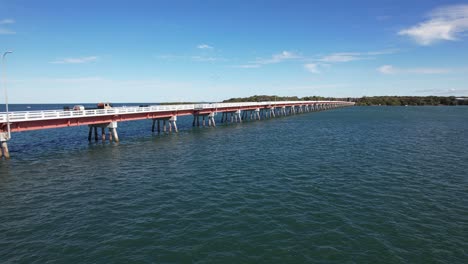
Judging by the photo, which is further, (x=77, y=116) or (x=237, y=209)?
(x=77, y=116)

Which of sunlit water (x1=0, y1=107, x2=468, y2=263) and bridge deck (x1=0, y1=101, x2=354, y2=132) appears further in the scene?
bridge deck (x1=0, y1=101, x2=354, y2=132)

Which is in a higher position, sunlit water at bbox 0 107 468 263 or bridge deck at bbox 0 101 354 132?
bridge deck at bbox 0 101 354 132

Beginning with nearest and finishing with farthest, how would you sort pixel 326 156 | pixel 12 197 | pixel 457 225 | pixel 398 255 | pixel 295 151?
pixel 398 255, pixel 457 225, pixel 12 197, pixel 326 156, pixel 295 151

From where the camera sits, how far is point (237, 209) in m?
16.8

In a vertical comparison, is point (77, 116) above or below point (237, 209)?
above

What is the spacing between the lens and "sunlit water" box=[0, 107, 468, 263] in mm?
12242

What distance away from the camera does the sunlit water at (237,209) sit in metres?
12.2

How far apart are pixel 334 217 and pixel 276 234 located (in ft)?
13.0

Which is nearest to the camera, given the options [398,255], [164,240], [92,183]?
[398,255]

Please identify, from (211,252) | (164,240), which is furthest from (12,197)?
(211,252)

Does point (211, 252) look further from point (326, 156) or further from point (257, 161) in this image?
point (326, 156)

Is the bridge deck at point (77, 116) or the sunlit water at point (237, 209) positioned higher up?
the bridge deck at point (77, 116)

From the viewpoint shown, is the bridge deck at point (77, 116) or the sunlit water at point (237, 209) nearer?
the sunlit water at point (237, 209)

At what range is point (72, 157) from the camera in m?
33.6
